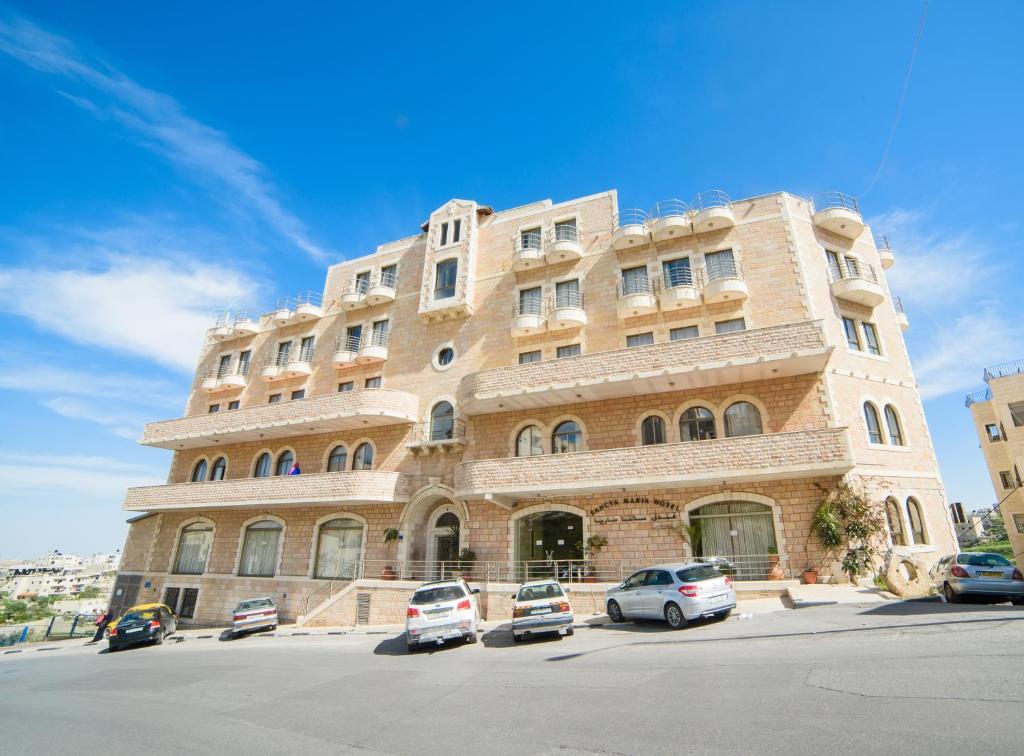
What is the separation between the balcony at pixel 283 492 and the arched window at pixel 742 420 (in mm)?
13687

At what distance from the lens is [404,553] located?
73.7ft

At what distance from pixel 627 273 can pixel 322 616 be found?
62.6 ft

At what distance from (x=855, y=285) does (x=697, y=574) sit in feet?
48.0

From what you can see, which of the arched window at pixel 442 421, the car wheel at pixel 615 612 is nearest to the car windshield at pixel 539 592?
the car wheel at pixel 615 612

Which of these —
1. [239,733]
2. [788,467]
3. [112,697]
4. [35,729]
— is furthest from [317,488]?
[788,467]

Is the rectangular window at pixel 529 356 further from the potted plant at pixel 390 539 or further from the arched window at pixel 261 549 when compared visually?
the arched window at pixel 261 549

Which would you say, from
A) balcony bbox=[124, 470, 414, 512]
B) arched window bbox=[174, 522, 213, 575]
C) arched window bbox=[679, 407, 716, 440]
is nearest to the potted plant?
balcony bbox=[124, 470, 414, 512]

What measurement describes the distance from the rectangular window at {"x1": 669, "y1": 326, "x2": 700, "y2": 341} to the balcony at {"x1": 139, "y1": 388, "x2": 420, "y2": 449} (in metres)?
12.1

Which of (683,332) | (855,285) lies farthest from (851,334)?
(683,332)

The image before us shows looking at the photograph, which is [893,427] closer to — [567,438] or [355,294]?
[567,438]

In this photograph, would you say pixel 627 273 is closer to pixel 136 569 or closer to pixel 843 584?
pixel 843 584

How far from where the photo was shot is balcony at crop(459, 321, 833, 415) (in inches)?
666

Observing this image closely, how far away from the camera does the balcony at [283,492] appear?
72.5 feet

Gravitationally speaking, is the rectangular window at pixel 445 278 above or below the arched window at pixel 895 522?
above
